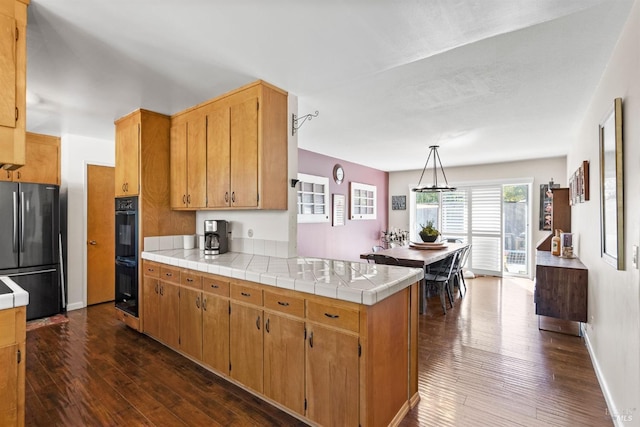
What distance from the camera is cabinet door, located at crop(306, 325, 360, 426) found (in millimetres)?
1711

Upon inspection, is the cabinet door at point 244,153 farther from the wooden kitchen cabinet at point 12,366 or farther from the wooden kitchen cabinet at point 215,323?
the wooden kitchen cabinet at point 12,366

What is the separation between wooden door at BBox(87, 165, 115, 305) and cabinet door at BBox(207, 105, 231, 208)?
2524 millimetres

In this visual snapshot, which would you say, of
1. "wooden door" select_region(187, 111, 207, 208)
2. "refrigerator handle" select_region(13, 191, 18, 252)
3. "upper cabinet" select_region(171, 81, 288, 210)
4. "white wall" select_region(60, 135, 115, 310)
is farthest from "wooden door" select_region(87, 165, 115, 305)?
"upper cabinet" select_region(171, 81, 288, 210)

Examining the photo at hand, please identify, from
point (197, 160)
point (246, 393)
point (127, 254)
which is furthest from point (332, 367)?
point (127, 254)

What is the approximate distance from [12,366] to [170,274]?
4.79ft

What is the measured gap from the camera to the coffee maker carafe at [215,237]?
3.15 meters

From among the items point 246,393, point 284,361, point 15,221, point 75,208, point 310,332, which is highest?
point 75,208

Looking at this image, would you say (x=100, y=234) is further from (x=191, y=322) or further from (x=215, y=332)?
(x=215, y=332)

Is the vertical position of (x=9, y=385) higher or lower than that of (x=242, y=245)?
lower

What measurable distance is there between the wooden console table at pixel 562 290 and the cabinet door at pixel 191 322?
132 inches

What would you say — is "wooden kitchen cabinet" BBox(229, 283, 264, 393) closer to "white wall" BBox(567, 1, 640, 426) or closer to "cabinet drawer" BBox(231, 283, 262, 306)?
"cabinet drawer" BBox(231, 283, 262, 306)

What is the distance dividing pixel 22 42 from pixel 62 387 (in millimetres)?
2343

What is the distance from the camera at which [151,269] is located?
3205 millimetres

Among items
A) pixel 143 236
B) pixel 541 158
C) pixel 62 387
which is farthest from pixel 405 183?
pixel 62 387
